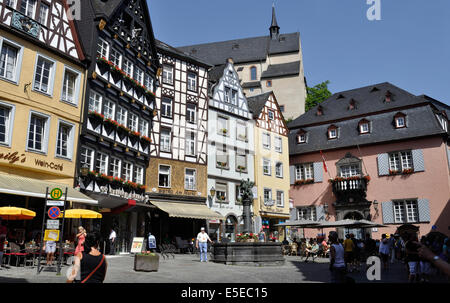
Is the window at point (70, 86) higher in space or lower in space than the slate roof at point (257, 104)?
lower

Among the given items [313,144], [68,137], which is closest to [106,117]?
[68,137]

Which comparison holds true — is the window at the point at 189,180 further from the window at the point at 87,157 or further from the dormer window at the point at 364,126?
the dormer window at the point at 364,126

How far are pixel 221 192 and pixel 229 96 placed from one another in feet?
25.0

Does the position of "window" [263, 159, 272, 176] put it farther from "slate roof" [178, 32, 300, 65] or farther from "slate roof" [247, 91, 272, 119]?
"slate roof" [178, 32, 300, 65]

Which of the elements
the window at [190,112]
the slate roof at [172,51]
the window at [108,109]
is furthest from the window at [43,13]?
the window at [190,112]

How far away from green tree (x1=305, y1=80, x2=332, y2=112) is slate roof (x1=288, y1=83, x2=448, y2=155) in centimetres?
1676

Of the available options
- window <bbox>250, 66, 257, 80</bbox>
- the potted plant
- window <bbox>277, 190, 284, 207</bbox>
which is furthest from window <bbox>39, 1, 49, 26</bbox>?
window <bbox>250, 66, 257, 80</bbox>

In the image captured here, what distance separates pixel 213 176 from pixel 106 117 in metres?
9.84

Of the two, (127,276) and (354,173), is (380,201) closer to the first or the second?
(354,173)

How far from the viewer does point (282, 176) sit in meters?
35.4

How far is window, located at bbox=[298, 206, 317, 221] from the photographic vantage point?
35.6m

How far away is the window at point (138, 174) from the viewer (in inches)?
961

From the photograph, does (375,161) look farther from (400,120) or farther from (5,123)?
(5,123)

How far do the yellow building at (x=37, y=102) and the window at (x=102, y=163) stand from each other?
1.97m
